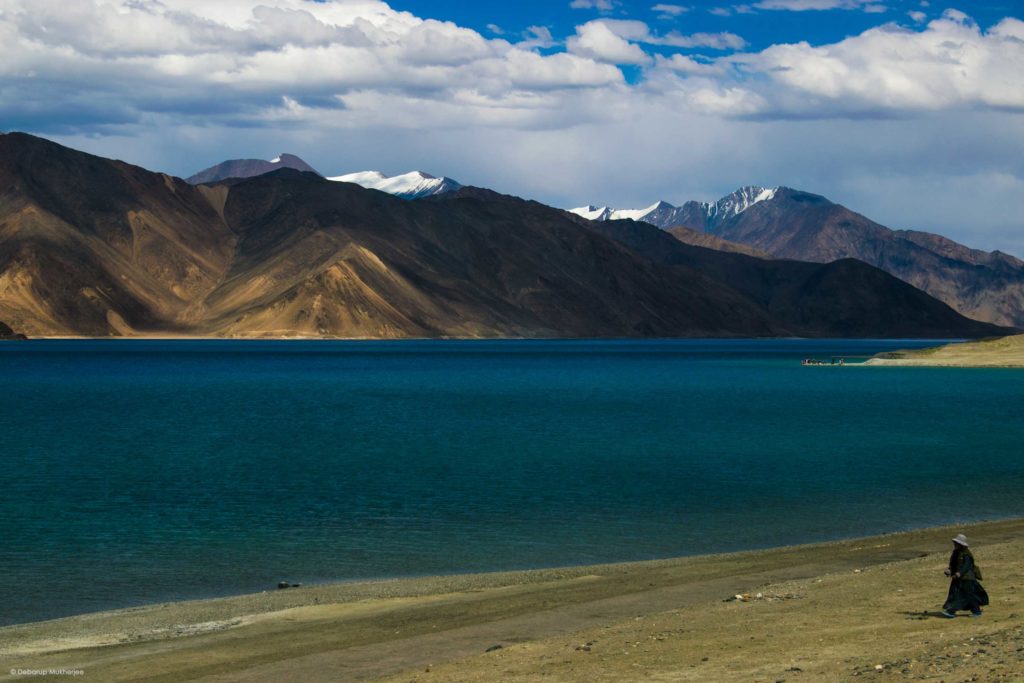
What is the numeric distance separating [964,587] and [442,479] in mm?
27990

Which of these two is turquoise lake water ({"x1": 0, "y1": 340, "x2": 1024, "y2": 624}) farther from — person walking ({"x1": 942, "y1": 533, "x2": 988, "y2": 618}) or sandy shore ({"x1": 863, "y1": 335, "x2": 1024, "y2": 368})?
sandy shore ({"x1": 863, "y1": 335, "x2": 1024, "y2": 368})

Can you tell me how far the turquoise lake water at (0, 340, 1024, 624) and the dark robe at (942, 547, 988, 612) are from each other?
11.6 m

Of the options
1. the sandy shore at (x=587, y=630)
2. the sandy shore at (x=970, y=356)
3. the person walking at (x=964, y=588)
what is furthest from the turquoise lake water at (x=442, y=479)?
the sandy shore at (x=970, y=356)

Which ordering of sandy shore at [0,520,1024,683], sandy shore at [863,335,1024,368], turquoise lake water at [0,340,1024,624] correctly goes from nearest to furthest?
sandy shore at [0,520,1024,683] → turquoise lake water at [0,340,1024,624] → sandy shore at [863,335,1024,368]

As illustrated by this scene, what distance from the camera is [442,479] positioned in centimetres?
4394

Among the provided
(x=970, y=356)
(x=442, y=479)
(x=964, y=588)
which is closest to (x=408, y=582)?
(x=964, y=588)

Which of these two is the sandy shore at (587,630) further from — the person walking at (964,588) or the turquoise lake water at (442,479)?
A: the turquoise lake water at (442,479)

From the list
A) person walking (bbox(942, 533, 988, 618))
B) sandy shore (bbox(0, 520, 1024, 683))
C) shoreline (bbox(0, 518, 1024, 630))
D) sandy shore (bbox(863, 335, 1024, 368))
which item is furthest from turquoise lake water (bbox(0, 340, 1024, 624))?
sandy shore (bbox(863, 335, 1024, 368))

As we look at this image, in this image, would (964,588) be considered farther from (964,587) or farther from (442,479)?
(442,479)

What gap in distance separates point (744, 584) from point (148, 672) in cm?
1059

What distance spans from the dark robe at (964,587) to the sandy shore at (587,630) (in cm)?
29

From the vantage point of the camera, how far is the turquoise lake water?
28.5m

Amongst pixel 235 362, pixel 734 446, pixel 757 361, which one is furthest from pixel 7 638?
pixel 757 361

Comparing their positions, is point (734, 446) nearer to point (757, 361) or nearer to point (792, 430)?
point (792, 430)
